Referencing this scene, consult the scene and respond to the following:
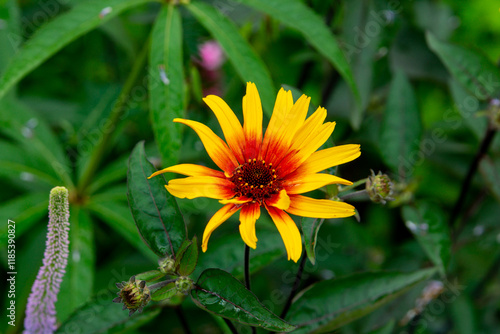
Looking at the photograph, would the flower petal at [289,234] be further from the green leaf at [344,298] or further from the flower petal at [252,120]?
the green leaf at [344,298]

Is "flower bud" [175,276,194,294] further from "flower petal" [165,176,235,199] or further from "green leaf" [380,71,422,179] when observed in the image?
"green leaf" [380,71,422,179]

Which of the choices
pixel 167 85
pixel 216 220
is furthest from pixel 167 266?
pixel 167 85

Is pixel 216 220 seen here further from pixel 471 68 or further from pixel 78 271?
pixel 471 68

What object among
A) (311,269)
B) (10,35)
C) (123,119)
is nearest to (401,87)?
(311,269)

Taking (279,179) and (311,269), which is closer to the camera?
(279,179)

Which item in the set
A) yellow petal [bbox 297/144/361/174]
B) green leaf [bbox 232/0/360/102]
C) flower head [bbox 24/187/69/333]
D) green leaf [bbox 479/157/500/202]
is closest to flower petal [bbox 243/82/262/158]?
yellow petal [bbox 297/144/361/174]

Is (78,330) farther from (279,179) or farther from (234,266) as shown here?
(279,179)
